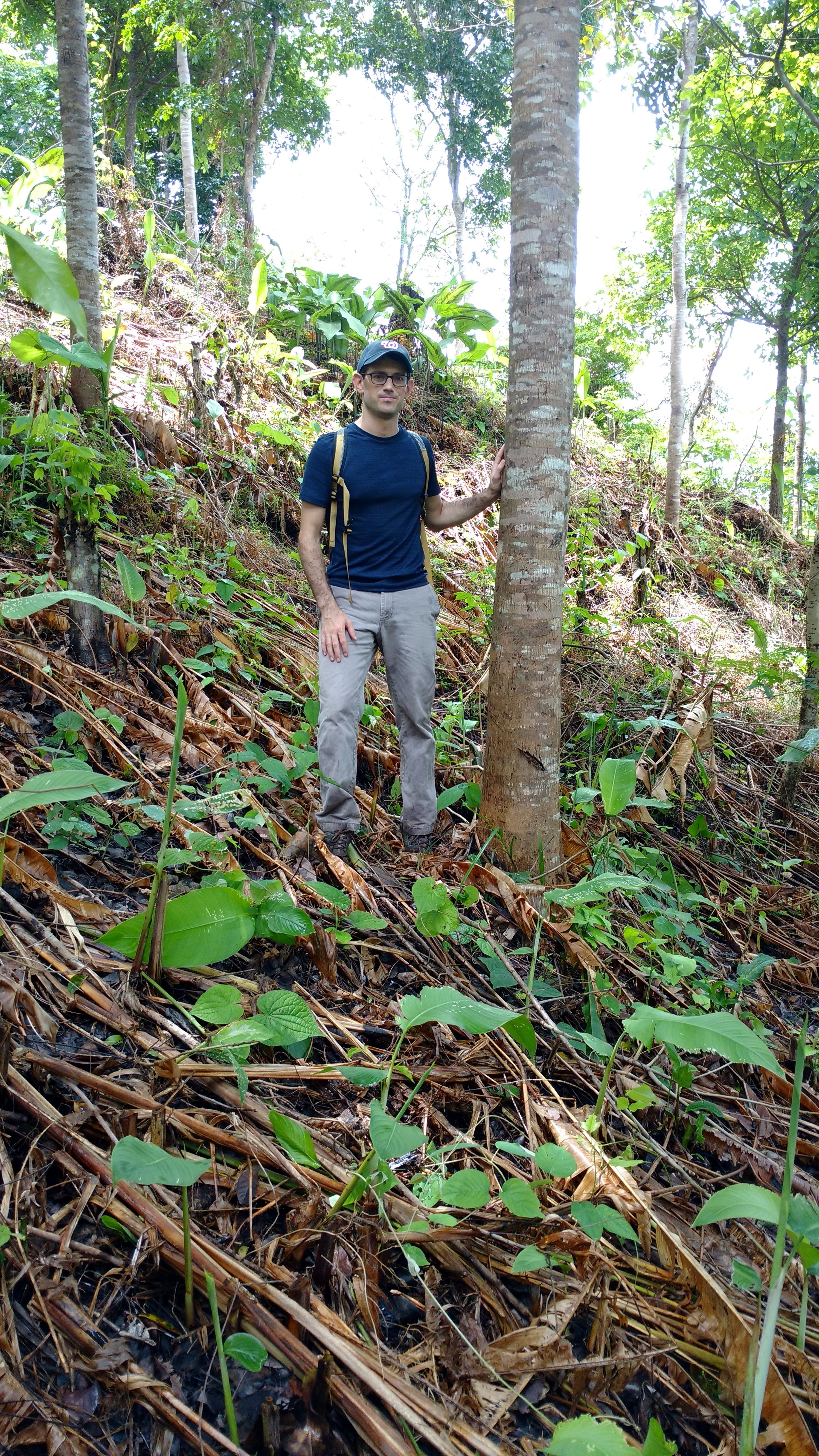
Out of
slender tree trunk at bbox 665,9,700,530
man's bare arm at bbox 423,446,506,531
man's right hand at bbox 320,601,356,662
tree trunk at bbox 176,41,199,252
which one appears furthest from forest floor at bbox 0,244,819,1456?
tree trunk at bbox 176,41,199,252

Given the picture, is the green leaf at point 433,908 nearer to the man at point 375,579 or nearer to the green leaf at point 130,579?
the man at point 375,579

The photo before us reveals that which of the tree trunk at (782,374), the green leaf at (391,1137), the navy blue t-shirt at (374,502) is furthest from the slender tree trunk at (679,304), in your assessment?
the green leaf at (391,1137)

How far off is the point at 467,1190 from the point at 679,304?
1142 centimetres

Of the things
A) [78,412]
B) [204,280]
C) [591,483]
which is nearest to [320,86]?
[204,280]

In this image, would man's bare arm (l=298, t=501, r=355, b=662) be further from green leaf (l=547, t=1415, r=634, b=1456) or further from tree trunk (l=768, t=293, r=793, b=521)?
tree trunk (l=768, t=293, r=793, b=521)

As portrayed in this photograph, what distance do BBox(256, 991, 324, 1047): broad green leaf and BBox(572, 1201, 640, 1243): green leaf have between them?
64 cm

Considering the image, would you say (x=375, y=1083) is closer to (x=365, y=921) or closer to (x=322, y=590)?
(x=365, y=921)

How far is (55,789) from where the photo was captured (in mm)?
1707

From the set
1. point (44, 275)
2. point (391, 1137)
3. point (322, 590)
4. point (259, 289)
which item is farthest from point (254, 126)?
point (391, 1137)

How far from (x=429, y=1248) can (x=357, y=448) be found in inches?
109

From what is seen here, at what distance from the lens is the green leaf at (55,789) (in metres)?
1.66

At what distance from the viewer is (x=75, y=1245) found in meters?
1.37

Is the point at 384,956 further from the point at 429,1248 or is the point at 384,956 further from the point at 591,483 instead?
the point at 591,483

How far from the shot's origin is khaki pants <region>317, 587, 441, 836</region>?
325 centimetres
